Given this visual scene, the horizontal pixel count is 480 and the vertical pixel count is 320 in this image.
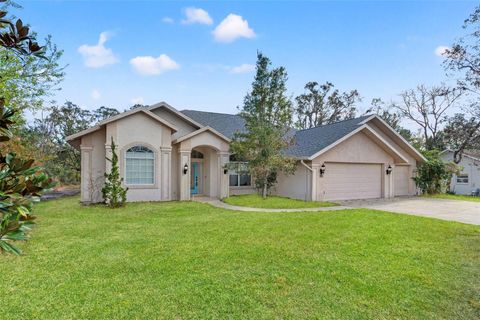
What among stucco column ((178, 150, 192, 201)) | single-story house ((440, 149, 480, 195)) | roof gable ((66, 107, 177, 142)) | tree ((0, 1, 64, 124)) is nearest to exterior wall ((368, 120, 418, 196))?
single-story house ((440, 149, 480, 195))

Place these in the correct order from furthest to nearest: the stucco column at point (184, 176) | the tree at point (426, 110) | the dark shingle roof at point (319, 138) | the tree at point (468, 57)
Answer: the tree at point (426, 110) < the dark shingle roof at point (319, 138) < the stucco column at point (184, 176) < the tree at point (468, 57)

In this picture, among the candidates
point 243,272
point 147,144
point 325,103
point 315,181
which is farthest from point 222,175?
point 325,103

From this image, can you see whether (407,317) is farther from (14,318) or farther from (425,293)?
(14,318)

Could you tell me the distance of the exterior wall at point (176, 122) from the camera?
1686 centimetres

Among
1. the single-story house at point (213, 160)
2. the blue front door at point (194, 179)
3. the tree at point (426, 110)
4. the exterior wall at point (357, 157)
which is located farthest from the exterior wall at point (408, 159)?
the tree at point (426, 110)

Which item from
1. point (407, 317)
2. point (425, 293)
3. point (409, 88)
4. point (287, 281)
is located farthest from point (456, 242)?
point (409, 88)

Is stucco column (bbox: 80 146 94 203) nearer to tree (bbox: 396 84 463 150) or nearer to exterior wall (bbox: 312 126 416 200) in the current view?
exterior wall (bbox: 312 126 416 200)

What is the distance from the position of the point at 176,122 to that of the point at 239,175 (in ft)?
16.8

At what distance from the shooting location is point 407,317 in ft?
13.0

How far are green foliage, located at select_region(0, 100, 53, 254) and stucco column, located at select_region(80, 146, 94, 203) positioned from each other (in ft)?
45.9

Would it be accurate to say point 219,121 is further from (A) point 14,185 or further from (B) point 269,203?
(A) point 14,185

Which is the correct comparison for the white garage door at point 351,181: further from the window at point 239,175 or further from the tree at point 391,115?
the tree at point 391,115

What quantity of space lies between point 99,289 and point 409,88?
38459 mm

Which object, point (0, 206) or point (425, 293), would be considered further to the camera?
point (425, 293)
